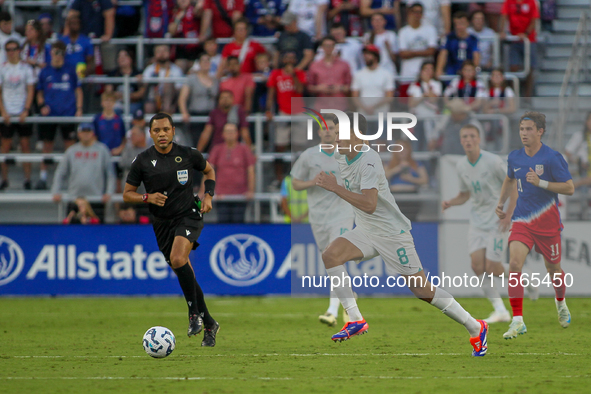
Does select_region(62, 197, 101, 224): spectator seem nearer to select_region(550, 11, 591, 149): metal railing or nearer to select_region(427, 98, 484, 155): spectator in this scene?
select_region(427, 98, 484, 155): spectator

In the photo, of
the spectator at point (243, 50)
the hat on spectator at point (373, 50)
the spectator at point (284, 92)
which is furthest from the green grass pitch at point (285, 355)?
A: the spectator at point (243, 50)

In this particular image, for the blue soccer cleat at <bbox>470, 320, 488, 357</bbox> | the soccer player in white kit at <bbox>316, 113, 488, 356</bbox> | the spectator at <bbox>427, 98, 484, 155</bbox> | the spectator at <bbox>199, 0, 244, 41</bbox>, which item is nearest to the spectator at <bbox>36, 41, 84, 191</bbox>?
the spectator at <bbox>199, 0, 244, 41</bbox>

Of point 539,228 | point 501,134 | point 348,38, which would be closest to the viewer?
point 539,228

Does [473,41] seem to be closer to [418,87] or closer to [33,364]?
[418,87]

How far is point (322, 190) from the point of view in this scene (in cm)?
1041

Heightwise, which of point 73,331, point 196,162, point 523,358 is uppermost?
point 196,162

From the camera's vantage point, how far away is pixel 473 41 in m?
16.2

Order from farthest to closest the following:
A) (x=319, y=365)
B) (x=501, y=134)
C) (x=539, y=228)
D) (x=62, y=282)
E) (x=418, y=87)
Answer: (x=418, y=87) → (x=62, y=282) → (x=501, y=134) → (x=539, y=228) → (x=319, y=365)

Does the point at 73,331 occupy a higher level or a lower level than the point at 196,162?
lower

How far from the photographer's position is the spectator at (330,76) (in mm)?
15273

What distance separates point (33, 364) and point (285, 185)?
6.92 metres

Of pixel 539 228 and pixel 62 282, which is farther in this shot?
pixel 62 282

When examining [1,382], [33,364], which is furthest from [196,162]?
[1,382]

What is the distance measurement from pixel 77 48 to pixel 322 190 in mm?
8692
